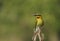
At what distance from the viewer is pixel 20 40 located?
10344 millimetres

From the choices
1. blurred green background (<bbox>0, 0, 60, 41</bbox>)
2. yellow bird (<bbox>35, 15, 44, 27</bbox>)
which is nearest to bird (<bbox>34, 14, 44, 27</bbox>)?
yellow bird (<bbox>35, 15, 44, 27</bbox>)

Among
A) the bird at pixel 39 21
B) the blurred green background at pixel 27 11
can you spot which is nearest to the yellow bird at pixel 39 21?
the bird at pixel 39 21

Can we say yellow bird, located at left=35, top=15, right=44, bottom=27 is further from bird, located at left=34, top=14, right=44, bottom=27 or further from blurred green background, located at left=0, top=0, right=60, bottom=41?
blurred green background, located at left=0, top=0, right=60, bottom=41

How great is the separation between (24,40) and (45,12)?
3707mm

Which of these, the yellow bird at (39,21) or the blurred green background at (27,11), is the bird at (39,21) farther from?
the blurred green background at (27,11)

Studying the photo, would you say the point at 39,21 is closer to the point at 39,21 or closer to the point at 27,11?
the point at 39,21

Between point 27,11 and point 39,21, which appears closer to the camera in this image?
point 39,21

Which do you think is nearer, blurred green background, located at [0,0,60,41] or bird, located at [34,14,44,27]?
bird, located at [34,14,44,27]

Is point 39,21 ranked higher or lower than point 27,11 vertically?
lower

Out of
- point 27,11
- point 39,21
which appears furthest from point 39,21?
point 27,11

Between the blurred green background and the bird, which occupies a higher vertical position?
the blurred green background

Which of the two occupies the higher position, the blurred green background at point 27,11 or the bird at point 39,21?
the blurred green background at point 27,11

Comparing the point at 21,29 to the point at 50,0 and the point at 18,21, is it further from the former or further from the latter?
the point at 50,0

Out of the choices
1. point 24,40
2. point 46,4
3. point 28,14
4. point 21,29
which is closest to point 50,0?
point 46,4
